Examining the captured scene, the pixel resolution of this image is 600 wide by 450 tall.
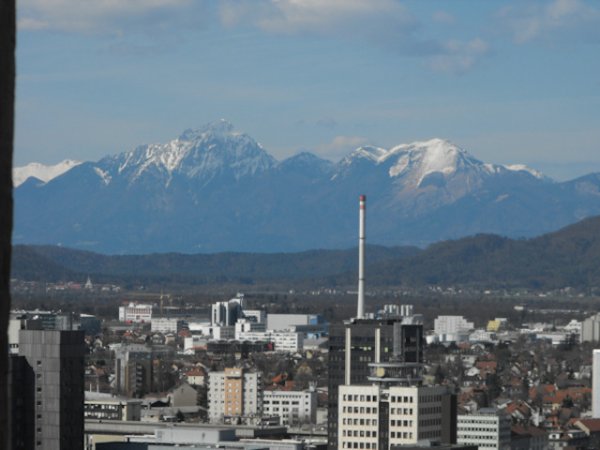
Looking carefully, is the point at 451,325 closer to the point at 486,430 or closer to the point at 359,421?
the point at 486,430

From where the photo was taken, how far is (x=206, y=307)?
189 metres

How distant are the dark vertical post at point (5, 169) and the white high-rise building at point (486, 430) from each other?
6348 cm

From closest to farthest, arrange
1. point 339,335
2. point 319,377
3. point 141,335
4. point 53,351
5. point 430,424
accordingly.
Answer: point 53,351 < point 430,424 < point 339,335 < point 319,377 < point 141,335

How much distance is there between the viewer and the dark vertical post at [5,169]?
3.03 metres

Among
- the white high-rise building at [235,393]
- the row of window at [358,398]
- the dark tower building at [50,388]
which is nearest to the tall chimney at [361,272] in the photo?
the white high-rise building at [235,393]

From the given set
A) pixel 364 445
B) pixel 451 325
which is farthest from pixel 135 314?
pixel 364 445

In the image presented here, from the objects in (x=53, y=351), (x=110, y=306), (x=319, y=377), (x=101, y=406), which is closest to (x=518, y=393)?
(x=319, y=377)

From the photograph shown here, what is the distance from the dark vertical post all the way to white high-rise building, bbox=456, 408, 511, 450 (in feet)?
208

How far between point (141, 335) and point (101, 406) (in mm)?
70256

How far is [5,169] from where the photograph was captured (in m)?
3.04

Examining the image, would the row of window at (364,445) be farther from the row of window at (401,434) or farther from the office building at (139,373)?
the office building at (139,373)

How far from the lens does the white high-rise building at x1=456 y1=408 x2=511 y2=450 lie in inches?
2645

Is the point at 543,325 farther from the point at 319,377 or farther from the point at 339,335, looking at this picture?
the point at 339,335

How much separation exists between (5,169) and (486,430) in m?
66.6
